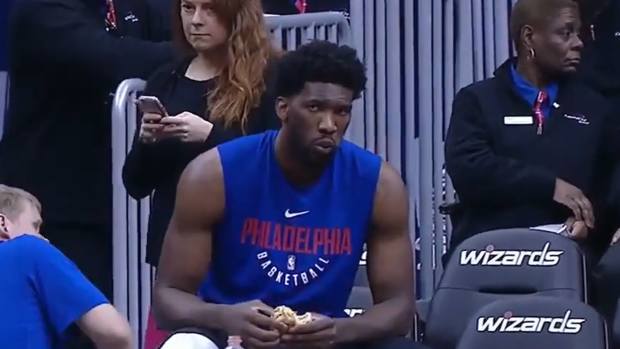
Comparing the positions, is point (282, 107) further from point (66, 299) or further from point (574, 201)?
point (574, 201)

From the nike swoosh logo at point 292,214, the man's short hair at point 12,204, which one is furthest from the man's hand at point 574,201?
the man's short hair at point 12,204

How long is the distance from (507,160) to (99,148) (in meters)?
1.50

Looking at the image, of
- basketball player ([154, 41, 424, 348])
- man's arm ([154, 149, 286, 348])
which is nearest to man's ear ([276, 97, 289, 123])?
basketball player ([154, 41, 424, 348])

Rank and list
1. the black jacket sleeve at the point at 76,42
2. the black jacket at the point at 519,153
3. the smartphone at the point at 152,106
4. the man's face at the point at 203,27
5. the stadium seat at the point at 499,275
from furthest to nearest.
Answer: the black jacket at the point at 519,153
the black jacket sleeve at the point at 76,42
the stadium seat at the point at 499,275
the man's face at the point at 203,27
the smartphone at the point at 152,106

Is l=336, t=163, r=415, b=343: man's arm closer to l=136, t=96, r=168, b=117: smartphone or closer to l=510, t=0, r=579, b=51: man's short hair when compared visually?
l=136, t=96, r=168, b=117: smartphone

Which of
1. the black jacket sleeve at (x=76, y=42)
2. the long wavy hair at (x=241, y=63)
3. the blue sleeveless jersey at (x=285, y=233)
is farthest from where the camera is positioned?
the black jacket sleeve at (x=76, y=42)

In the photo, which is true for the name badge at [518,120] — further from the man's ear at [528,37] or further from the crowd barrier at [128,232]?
the crowd barrier at [128,232]

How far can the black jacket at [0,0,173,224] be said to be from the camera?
6238mm

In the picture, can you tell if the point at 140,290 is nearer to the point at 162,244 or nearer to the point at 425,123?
the point at 162,244

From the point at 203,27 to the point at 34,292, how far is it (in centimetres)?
119

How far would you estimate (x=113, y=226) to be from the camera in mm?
6395

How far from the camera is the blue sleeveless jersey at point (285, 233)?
5301 mm

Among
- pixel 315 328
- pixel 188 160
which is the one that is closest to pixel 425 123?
pixel 188 160

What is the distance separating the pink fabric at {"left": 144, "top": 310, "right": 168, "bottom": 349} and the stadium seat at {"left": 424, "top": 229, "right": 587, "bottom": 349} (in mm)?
976
